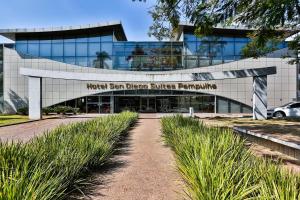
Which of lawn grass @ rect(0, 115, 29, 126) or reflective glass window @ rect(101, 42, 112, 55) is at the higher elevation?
reflective glass window @ rect(101, 42, 112, 55)

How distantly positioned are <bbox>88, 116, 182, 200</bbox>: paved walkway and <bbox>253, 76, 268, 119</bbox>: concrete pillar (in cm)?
2260

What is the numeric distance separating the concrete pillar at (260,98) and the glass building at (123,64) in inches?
675

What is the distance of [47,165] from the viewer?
6.94m

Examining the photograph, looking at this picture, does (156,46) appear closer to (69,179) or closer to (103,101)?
(103,101)

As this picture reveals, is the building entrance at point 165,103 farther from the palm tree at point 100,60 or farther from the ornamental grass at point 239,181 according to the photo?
the ornamental grass at point 239,181

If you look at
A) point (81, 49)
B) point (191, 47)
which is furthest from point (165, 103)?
point (81, 49)

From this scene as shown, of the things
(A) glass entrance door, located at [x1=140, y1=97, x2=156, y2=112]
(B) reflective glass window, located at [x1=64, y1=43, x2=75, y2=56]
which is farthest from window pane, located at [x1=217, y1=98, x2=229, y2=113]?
(B) reflective glass window, located at [x1=64, y1=43, x2=75, y2=56]

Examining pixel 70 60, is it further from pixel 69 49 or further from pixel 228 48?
pixel 228 48

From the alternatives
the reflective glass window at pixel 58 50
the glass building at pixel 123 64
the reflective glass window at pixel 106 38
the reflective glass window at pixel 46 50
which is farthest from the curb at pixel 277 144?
the reflective glass window at pixel 46 50

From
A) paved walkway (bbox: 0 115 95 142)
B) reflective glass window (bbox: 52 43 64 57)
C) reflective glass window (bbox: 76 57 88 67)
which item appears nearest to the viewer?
paved walkway (bbox: 0 115 95 142)

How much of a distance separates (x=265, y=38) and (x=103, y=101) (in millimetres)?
32518

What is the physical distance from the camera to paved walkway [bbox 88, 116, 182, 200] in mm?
6996

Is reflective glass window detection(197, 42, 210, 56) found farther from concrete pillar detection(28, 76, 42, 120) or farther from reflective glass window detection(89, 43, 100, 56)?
concrete pillar detection(28, 76, 42, 120)

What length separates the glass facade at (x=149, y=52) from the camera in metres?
51.2
